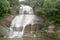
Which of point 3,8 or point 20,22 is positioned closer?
point 20,22

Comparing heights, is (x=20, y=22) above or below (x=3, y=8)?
below

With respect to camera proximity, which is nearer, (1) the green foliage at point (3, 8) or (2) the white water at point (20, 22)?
(2) the white water at point (20, 22)

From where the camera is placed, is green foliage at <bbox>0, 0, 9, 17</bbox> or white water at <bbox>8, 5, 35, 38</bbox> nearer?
white water at <bbox>8, 5, 35, 38</bbox>

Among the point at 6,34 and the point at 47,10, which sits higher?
the point at 47,10

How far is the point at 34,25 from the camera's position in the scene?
20.0 meters

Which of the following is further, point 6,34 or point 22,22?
point 22,22

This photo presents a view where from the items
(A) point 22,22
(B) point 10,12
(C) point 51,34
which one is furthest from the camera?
(B) point 10,12

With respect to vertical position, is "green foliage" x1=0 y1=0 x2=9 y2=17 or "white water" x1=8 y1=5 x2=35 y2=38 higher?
"green foliage" x1=0 y1=0 x2=9 y2=17

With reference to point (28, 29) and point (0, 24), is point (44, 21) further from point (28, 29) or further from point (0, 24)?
point (0, 24)

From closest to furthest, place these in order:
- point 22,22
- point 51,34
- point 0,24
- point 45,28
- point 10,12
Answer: point 51,34
point 45,28
point 0,24
point 22,22
point 10,12

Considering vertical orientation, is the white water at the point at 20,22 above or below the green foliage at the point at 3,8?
below

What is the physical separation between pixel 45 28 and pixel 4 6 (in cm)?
654

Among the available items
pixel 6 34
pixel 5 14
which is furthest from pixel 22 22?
pixel 6 34

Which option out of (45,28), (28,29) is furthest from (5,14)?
(45,28)
